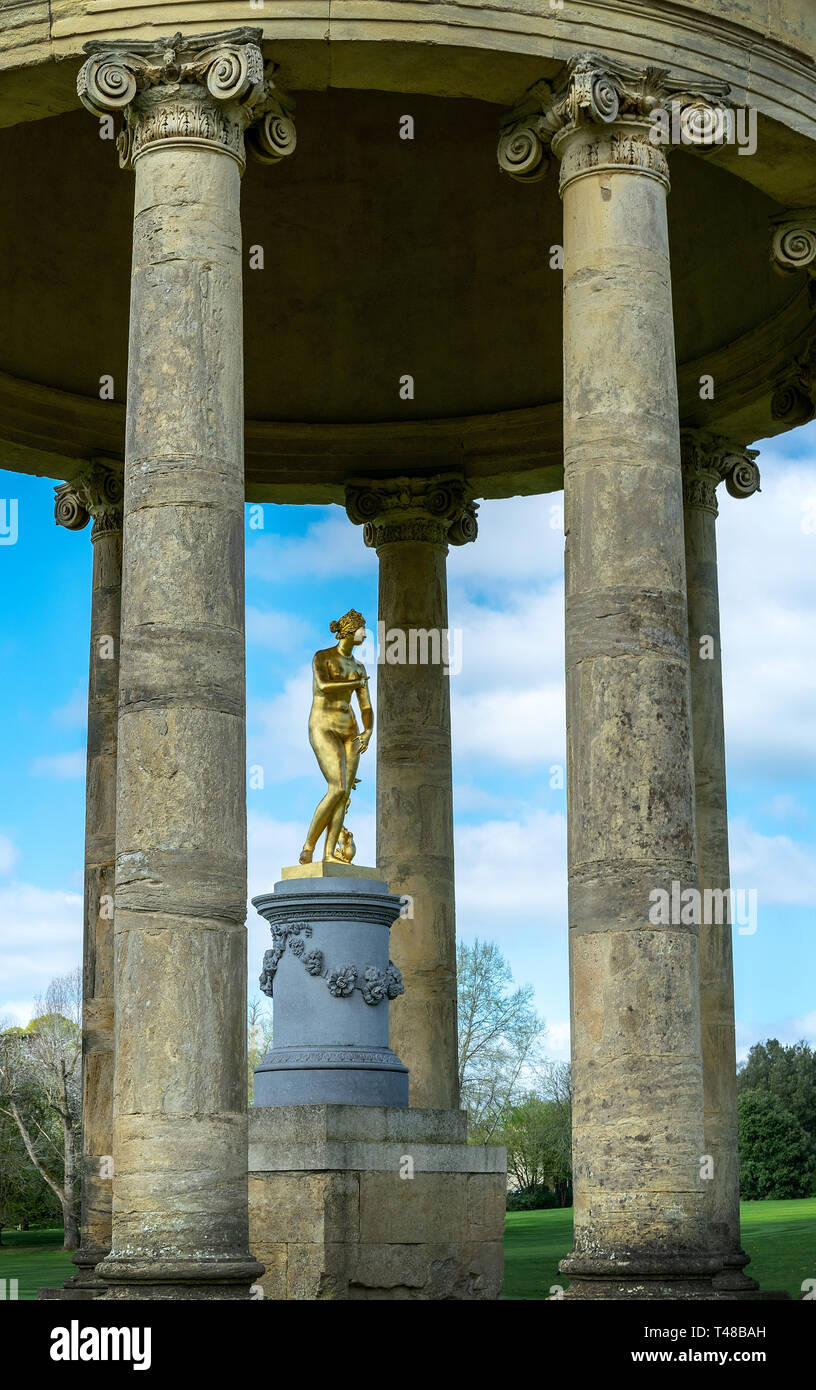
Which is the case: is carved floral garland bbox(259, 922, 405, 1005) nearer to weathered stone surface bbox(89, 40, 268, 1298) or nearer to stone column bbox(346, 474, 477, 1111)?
weathered stone surface bbox(89, 40, 268, 1298)

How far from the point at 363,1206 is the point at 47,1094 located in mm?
78401

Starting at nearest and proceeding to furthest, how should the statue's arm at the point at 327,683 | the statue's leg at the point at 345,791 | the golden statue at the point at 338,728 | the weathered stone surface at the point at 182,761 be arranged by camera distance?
the weathered stone surface at the point at 182,761
the statue's leg at the point at 345,791
the golden statue at the point at 338,728
the statue's arm at the point at 327,683

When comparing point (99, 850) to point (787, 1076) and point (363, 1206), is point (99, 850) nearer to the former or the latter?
point (363, 1206)

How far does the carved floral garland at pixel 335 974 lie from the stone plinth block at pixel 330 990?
0.07 feet

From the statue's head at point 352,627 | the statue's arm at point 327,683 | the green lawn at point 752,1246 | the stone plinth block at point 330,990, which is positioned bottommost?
the green lawn at point 752,1246

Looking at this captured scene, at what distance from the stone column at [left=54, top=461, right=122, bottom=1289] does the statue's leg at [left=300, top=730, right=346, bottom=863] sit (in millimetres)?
7871

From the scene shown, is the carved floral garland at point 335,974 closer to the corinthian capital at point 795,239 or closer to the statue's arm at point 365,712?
the statue's arm at point 365,712

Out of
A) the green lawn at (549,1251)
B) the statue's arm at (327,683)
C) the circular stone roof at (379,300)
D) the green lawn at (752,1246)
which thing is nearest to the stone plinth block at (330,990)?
the statue's arm at (327,683)

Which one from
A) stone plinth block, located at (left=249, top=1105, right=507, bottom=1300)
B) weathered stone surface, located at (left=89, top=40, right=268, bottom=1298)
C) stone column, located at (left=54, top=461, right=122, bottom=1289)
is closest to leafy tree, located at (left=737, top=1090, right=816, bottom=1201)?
stone column, located at (left=54, top=461, right=122, bottom=1289)

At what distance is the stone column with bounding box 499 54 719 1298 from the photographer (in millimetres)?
35250

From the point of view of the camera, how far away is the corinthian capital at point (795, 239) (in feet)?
150

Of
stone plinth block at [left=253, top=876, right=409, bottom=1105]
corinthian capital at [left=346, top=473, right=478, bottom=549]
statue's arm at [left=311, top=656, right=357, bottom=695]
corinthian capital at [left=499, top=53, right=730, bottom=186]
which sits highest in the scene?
corinthian capital at [left=499, top=53, right=730, bottom=186]

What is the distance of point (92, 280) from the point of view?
6041 cm
